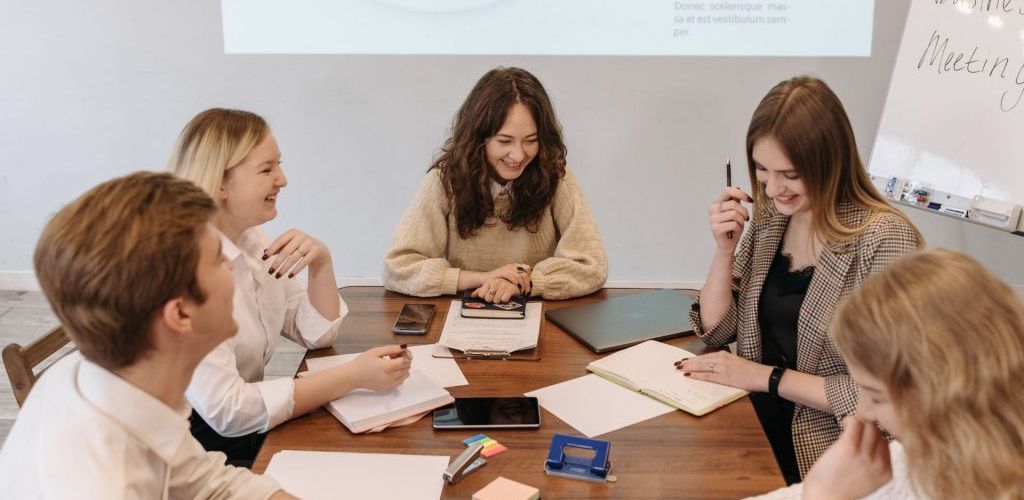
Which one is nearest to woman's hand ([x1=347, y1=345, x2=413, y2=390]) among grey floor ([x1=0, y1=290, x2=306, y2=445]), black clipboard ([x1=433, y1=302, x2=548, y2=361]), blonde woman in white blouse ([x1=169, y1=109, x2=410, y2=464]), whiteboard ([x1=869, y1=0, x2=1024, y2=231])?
blonde woman in white blouse ([x1=169, y1=109, x2=410, y2=464])

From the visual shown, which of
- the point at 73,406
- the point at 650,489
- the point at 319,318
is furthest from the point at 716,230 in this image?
the point at 73,406

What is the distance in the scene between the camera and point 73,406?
3.28 feet

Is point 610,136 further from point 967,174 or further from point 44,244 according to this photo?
point 44,244

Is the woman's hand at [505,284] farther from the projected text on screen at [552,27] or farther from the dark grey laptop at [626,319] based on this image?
the projected text on screen at [552,27]

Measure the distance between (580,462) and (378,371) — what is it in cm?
41

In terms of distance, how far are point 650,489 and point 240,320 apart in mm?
842

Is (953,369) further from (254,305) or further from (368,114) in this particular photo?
(368,114)

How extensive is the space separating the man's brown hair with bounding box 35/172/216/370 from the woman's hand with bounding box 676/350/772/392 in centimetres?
93

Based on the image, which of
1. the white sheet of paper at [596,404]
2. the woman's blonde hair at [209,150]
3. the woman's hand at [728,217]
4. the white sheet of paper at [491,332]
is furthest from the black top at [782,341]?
the woman's blonde hair at [209,150]

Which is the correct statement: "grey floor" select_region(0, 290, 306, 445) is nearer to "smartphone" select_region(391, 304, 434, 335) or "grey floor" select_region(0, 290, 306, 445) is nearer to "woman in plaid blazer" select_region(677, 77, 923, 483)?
"smartphone" select_region(391, 304, 434, 335)

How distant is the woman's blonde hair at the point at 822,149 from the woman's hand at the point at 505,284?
647 mm

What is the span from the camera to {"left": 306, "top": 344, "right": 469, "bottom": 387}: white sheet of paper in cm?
163

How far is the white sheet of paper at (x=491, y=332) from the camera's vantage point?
1.75 m

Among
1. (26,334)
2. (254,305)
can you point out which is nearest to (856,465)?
(254,305)
